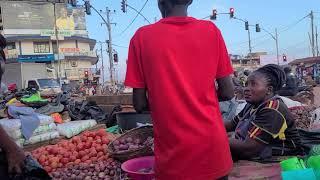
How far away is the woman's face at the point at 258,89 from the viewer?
3612mm

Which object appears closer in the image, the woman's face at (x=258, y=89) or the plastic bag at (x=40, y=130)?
the woman's face at (x=258, y=89)

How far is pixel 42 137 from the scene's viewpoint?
6.83m

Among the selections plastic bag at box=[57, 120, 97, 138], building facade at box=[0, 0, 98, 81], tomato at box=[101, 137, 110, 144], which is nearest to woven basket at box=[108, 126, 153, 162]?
tomato at box=[101, 137, 110, 144]

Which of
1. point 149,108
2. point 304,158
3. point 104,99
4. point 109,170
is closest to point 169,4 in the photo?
point 149,108

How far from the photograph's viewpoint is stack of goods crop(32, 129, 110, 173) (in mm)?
4832

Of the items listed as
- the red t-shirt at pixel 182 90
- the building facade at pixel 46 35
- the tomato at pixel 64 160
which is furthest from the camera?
the building facade at pixel 46 35

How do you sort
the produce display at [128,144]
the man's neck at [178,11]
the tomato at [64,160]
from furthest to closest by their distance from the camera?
the tomato at [64,160], the produce display at [128,144], the man's neck at [178,11]

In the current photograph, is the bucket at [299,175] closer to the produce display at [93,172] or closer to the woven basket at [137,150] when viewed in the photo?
the woven basket at [137,150]

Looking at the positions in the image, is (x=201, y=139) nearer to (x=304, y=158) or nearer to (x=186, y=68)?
(x=186, y=68)

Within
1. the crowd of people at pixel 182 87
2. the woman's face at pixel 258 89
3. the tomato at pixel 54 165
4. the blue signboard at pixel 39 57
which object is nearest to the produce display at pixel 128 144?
the tomato at pixel 54 165

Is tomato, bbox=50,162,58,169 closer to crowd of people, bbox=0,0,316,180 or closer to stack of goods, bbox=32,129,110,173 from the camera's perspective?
stack of goods, bbox=32,129,110,173

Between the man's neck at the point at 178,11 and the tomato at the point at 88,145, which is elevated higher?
the man's neck at the point at 178,11

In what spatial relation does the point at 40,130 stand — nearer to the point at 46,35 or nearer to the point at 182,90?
the point at 182,90

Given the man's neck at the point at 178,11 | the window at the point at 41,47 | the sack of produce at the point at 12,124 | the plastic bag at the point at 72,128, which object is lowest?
the plastic bag at the point at 72,128
